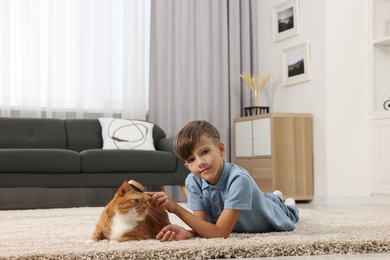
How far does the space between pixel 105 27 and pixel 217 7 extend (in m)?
1.13

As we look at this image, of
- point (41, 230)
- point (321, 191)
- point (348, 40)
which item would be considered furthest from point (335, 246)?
point (348, 40)

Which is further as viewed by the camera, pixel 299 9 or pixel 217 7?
pixel 217 7

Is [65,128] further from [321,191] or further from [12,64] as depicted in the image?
[321,191]

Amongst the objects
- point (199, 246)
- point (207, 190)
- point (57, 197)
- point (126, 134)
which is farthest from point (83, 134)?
point (199, 246)

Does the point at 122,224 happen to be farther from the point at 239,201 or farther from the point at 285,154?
the point at 285,154

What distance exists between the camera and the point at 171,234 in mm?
1789

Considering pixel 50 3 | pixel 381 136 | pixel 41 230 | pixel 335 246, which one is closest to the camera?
pixel 335 246

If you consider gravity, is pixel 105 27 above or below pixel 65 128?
above

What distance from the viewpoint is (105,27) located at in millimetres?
5395

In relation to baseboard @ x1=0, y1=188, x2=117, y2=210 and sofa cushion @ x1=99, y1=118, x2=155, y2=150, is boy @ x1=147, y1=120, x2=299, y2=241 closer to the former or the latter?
sofa cushion @ x1=99, y1=118, x2=155, y2=150

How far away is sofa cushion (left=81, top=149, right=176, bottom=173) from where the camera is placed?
4309mm

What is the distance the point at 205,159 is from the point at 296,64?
139 inches

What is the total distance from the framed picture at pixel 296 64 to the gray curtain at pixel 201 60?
0.54 meters

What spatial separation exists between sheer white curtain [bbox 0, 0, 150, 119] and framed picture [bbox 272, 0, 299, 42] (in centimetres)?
120
